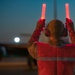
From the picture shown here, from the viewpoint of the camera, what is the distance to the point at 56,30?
386cm

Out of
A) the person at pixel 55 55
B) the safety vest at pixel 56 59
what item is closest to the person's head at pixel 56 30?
the person at pixel 55 55

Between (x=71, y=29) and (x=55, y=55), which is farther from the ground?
(x=71, y=29)

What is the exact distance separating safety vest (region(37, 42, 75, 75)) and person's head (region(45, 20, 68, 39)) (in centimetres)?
13

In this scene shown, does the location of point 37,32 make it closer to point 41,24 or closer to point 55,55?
point 41,24

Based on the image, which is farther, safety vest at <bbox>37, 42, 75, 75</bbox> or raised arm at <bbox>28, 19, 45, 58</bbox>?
raised arm at <bbox>28, 19, 45, 58</bbox>

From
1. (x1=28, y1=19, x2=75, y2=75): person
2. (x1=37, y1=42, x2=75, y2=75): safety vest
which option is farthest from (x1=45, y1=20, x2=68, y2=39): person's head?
(x1=37, y1=42, x2=75, y2=75): safety vest

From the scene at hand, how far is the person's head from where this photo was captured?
3.87 meters

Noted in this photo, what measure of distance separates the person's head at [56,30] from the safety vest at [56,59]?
0.13 m

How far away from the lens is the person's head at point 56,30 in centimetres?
387

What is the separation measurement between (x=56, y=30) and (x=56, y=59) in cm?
30

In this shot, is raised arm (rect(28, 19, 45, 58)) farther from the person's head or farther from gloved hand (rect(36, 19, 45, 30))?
the person's head

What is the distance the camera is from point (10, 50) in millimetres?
33312

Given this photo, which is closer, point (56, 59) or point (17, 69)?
point (56, 59)

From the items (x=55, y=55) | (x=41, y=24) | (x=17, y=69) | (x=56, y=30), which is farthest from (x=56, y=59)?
(x=17, y=69)
